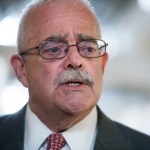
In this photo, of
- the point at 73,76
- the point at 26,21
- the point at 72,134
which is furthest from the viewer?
the point at 26,21

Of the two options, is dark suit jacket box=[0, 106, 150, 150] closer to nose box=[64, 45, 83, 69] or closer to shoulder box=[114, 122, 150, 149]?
shoulder box=[114, 122, 150, 149]

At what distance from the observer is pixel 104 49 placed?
60.7 inches

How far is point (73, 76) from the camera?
1.36 meters

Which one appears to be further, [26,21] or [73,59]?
[26,21]

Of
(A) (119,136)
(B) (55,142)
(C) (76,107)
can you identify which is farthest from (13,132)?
(A) (119,136)

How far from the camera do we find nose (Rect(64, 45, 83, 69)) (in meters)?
1.37

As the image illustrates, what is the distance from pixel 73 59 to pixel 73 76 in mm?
66

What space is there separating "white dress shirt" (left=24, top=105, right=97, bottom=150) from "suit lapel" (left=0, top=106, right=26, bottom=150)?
0.03m

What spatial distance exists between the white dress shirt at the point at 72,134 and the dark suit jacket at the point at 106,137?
28 mm

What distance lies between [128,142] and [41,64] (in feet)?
1.53

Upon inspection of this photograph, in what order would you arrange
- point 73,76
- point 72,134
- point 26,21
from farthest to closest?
point 26,21 < point 72,134 < point 73,76

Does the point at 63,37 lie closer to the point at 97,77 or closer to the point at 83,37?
the point at 83,37

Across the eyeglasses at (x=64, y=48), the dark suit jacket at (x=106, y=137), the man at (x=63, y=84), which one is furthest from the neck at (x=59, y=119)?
the eyeglasses at (x=64, y=48)

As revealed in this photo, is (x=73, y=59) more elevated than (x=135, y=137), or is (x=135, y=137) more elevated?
(x=73, y=59)
